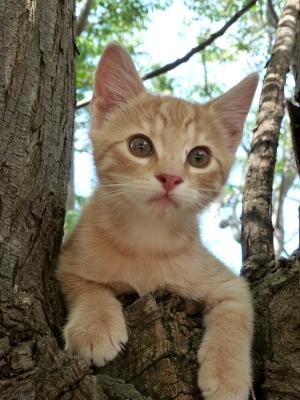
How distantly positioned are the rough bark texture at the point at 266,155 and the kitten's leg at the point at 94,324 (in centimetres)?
95

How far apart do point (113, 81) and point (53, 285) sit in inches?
45.9

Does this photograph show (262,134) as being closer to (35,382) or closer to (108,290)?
(108,290)

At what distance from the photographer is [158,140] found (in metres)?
2.27

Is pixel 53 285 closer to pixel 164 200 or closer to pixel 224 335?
pixel 164 200

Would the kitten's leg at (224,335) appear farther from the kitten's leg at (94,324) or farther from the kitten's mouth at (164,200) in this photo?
the kitten's mouth at (164,200)

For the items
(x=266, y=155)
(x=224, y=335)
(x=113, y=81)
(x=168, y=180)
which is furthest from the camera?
(x=266, y=155)

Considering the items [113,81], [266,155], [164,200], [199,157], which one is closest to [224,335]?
[164,200]

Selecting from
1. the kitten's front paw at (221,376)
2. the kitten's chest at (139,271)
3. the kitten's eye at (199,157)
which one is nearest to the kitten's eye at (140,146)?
the kitten's eye at (199,157)

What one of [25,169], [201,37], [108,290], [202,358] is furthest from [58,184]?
[201,37]

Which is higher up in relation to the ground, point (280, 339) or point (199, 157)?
point (199, 157)

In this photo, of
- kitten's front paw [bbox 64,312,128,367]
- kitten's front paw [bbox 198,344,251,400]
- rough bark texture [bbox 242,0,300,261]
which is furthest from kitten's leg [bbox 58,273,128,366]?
rough bark texture [bbox 242,0,300,261]

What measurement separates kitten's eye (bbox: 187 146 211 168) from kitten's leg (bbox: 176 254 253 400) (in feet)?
1.61

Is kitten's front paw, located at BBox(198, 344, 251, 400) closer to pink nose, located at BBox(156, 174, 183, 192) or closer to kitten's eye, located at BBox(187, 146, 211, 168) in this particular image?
pink nose, located at BBox(156, 174, 183, 192)

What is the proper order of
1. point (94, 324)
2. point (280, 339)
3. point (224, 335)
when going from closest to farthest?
point (280, 339) < point (94, 324) < point (224, 335)
